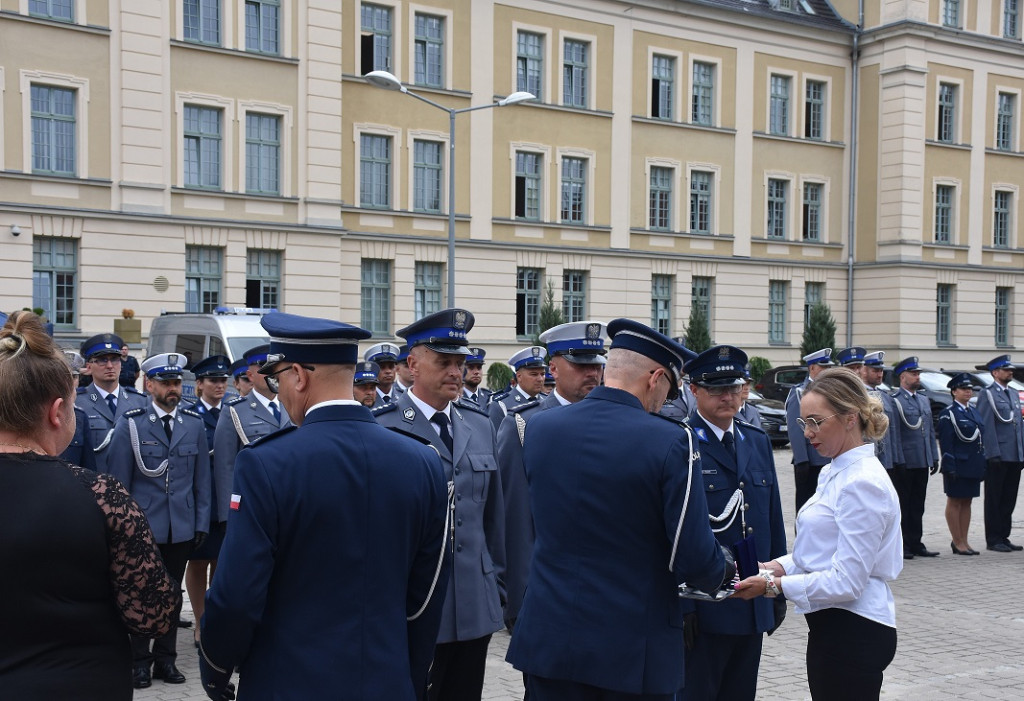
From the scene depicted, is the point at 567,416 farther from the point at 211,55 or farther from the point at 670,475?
the point at 211,55

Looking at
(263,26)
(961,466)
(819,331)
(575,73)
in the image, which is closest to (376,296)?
(263,26)

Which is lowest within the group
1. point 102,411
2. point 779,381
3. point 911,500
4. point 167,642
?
point 167,642

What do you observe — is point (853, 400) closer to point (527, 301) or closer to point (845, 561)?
point (845, 561)

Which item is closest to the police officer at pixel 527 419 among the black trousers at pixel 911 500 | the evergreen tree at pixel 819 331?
the black trousers at pixel 911 500

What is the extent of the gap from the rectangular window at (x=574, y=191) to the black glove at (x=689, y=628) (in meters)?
31.5

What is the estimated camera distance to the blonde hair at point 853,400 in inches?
184

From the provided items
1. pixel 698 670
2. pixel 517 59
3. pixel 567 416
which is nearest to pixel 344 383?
pixel 567 416

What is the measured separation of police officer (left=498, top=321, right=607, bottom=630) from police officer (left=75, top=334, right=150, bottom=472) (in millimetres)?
3443

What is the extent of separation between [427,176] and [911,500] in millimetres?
22778

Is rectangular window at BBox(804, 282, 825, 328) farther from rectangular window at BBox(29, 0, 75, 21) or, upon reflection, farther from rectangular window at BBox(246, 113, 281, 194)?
rectangular window at BBox(29, 0, 75, 21)

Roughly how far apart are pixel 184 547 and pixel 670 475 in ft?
17.1

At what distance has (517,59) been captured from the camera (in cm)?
3438

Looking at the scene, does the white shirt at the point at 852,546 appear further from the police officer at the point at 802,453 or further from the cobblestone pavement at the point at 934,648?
the police officer at the point at 802,453

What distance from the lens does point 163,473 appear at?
8070 mm
